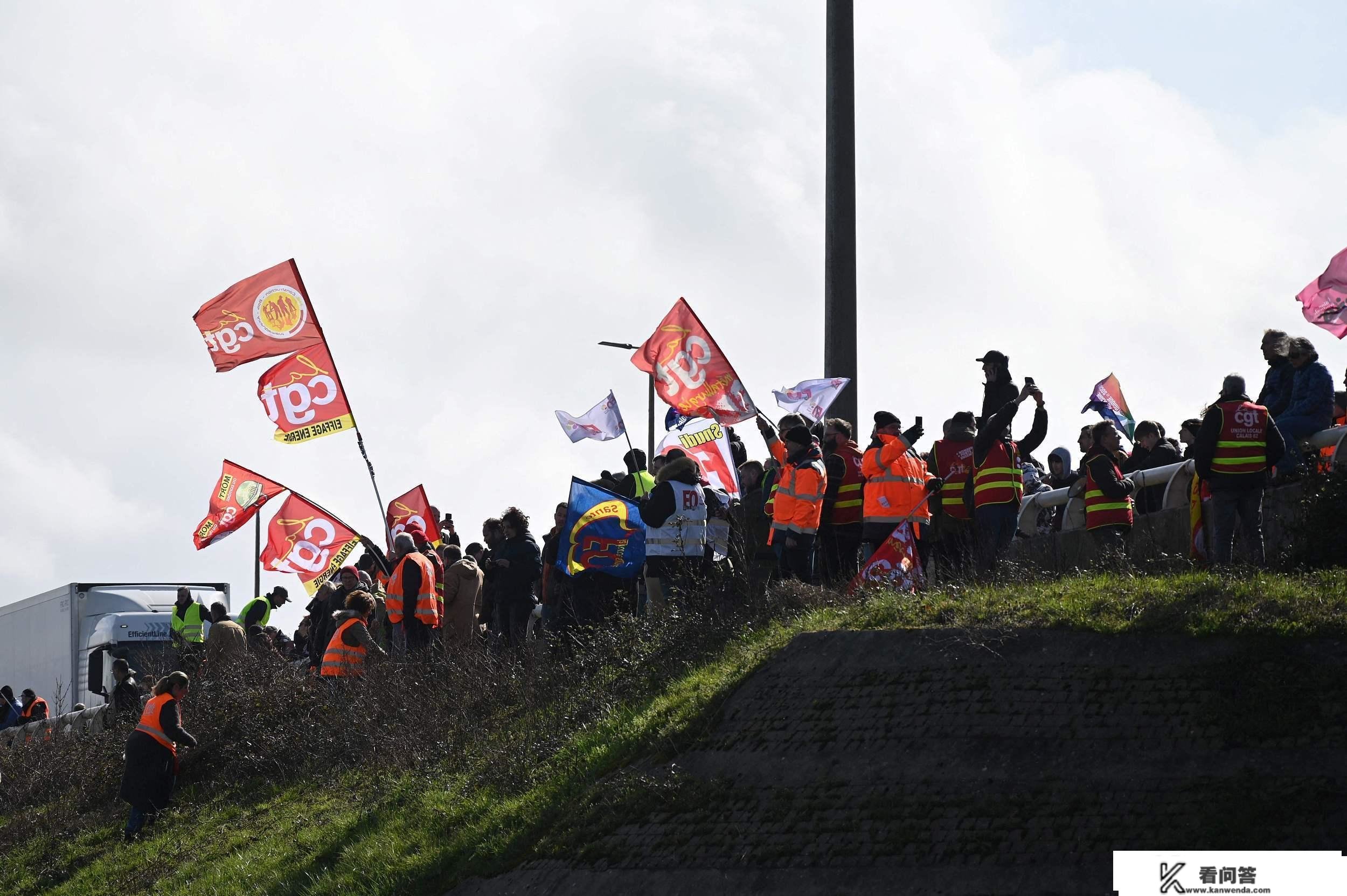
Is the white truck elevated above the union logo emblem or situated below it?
below

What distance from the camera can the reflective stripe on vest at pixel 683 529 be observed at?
13523mm

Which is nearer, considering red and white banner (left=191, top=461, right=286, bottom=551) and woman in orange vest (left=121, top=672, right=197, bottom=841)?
woman in orange vest (left=121, top=672, right=197, bottom=841)

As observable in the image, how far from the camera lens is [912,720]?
8586 millimetres

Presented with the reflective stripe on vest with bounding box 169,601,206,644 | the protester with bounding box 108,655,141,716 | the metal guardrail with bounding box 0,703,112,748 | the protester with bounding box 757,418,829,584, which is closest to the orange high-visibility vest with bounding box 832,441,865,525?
the protester with bounding box 757,418,829,584

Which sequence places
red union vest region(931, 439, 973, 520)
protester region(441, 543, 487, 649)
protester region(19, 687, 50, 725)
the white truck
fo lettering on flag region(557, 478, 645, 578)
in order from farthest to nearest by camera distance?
the white truck < protester region(19, 687, 50, 725) < protester region(441, 543, 487, 649) < fo lettering on flag region(557, 478, 645, 578) < red union vest region(931, 439, 973, 520)

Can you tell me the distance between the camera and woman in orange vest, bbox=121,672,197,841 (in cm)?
1520

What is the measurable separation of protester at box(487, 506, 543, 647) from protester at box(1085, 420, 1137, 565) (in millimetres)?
5995

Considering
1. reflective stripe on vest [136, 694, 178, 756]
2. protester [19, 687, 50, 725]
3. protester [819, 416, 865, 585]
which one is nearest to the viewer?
protester [819, 416, 865, 585]

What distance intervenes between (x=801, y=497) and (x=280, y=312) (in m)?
8.71

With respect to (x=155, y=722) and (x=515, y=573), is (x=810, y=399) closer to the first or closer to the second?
(x=515, y=573)

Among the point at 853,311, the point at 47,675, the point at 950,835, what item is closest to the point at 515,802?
the point at 950,835

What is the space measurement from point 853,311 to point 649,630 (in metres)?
3.46

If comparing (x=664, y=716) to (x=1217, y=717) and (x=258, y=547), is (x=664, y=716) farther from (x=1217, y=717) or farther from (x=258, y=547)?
(x=258, y=547)

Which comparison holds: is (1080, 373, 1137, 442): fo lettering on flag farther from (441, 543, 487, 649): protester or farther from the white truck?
the white truck
